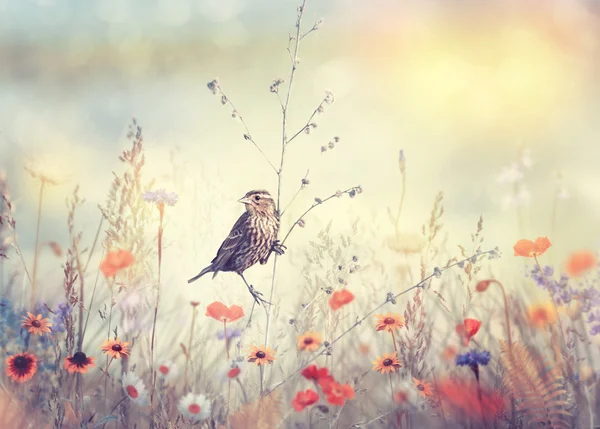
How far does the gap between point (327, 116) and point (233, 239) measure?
547 mm

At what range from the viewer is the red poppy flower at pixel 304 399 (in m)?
1.96

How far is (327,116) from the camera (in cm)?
233

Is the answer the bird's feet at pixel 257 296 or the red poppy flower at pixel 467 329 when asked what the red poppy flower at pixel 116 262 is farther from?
the red poppy flower at pixel 467 329

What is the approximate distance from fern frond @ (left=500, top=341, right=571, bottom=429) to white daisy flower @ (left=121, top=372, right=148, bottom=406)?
3.74 feet

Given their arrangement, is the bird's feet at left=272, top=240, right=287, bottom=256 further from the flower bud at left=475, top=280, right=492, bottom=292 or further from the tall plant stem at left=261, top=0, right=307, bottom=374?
the flower bud at left=475, top=280, right=492, bottom=292

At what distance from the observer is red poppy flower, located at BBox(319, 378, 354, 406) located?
1945 mm

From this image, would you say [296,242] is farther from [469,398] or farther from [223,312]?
[469,398]

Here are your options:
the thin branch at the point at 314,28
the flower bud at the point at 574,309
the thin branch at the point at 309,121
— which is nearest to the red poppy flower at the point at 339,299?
the thin branch at the point at 309,121

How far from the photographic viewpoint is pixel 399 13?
7.98ft

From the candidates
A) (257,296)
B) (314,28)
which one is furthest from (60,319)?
(314,28)

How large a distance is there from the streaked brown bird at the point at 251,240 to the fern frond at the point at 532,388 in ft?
2.63

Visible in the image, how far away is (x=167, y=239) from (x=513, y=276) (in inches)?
48.1

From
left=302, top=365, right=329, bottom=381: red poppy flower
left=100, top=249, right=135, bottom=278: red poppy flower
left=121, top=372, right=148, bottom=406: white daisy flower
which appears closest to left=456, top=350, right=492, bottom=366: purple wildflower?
left=302, top=365, right=329, bottom=381: red poppy flower

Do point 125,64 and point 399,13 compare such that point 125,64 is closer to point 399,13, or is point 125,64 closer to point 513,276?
point 399,13
